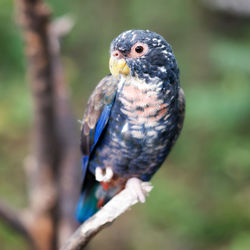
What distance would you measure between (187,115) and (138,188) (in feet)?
5.54

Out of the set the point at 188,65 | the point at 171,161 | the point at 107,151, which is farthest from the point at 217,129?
the point at 107,151

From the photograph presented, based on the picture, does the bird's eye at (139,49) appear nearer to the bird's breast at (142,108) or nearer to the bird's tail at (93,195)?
the bird's breast at (142,108)

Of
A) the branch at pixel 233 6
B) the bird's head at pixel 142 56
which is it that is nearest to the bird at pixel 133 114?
the bird's head at pixel 142 56

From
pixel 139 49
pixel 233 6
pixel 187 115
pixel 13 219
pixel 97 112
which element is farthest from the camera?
pixel 233 6

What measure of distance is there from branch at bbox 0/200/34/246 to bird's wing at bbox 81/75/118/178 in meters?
0.73

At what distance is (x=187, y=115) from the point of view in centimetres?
302

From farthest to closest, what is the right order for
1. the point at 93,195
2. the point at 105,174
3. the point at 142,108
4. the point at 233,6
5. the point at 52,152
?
the point at 233,6, the point at 52,152, the point at 93,195, the point at 105,174, the point at 142,108

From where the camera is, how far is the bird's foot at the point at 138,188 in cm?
137

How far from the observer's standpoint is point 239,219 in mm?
3008

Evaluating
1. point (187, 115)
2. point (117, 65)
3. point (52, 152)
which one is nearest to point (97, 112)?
point (117, 65)

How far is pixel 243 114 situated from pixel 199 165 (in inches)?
27.3

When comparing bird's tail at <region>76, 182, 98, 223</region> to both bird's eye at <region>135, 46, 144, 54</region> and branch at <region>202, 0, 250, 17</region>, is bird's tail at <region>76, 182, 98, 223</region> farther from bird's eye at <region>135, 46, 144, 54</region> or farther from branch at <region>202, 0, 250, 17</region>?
branch at <region>202, 0, 250, 17</region>

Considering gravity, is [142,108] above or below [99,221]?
above

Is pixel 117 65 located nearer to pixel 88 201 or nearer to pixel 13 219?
pixel 88 201
